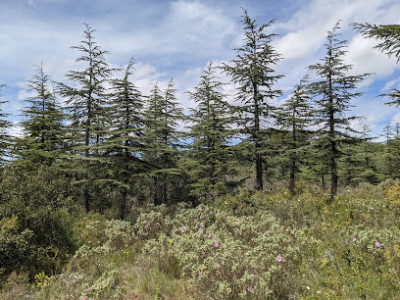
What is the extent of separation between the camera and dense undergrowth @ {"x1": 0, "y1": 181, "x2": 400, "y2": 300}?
3207mm

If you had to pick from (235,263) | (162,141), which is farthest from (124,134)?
(235,263)

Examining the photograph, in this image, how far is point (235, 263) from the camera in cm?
331

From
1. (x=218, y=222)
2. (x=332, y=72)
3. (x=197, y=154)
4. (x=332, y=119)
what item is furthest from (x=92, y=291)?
(x=332, y=72)

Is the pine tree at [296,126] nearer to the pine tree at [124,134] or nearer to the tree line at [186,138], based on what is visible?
the tree line at [186,138]

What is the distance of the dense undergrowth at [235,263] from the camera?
3207mm

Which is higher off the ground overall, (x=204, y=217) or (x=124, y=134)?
(x=124, y=134)

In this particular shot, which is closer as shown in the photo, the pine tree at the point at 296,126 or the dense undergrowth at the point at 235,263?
the dense undergrowth at the point at 235,263

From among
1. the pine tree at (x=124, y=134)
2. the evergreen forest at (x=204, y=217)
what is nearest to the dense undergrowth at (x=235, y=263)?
the evergreen forest at (x=204, y=217)

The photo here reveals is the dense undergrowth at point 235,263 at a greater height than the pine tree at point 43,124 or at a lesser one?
lesser

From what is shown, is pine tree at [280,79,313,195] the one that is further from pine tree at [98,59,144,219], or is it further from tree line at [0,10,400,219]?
pine tree at [98,59,144,219]

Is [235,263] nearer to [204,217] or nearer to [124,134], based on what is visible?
[204,217]

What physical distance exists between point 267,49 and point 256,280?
11936mm

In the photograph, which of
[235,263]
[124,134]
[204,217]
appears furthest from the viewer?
[124,134]

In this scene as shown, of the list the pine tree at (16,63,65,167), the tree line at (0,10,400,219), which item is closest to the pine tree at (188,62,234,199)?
the tree line at (0,10,400,219)
